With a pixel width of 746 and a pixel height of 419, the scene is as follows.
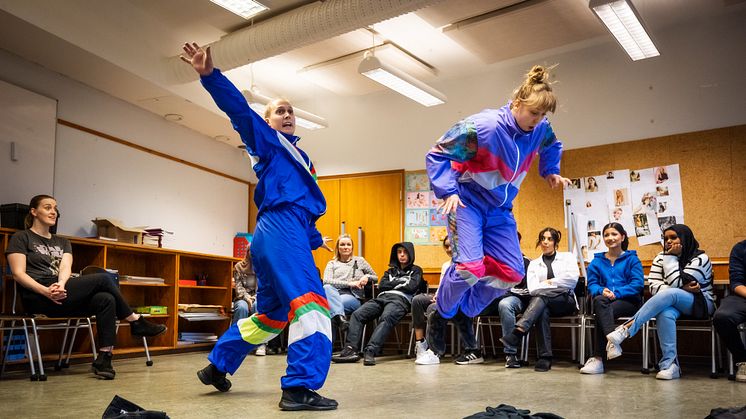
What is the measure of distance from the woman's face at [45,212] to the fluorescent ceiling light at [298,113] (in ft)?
9.66

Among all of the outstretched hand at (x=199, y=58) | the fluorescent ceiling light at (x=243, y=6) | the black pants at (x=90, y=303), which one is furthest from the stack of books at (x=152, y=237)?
the outstretched hand at (x=199, y=58)

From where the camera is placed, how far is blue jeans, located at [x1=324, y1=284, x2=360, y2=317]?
647 centimetres

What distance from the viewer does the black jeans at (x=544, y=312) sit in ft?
17.9

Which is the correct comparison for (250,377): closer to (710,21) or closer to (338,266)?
(338,266)

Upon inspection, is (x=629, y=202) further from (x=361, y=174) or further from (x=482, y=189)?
(x=482, y=189)

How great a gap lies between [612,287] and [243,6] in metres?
4.15

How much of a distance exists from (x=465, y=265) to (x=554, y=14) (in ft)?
13.4

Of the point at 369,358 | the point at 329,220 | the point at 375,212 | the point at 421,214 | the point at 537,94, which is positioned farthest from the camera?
the point at 329,220

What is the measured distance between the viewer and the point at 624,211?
270 inches

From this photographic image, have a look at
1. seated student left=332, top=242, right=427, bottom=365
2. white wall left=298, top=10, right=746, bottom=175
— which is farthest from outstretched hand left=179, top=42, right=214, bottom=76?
white wall left=298, top=10, right=746, bottom=175

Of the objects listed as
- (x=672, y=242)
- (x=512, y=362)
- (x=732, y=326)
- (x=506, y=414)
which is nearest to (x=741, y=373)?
(x=732, y=326)

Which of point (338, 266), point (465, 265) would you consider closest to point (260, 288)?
point (465, 265)

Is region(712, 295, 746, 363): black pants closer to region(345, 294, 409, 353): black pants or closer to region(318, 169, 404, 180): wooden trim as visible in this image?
region(345, 294, 409, 353): black pants

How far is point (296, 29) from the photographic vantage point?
6.07m
